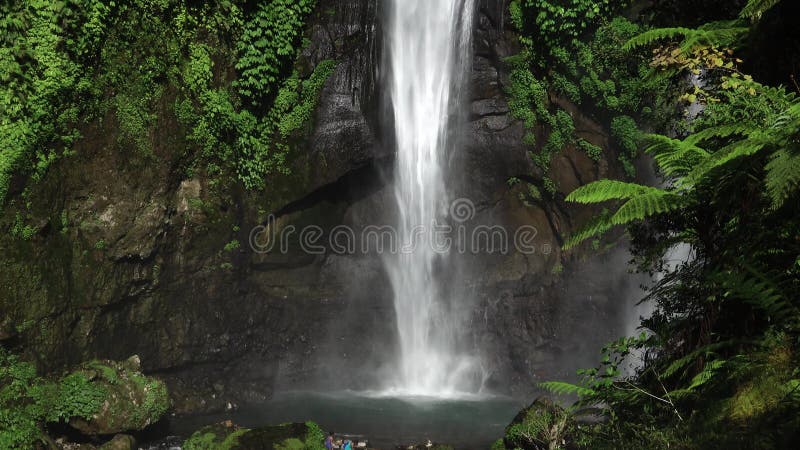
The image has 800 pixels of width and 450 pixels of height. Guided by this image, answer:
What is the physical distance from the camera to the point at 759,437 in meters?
2.82

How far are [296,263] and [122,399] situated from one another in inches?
248

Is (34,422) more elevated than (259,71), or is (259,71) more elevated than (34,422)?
(259,71)

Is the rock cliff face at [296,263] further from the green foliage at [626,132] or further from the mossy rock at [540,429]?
the mossy rock at [540,429]

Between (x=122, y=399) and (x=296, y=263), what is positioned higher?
(x=296, y=263)

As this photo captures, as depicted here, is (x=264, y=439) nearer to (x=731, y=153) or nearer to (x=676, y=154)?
(x=676, y=154)

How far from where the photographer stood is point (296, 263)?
1712 centimetres

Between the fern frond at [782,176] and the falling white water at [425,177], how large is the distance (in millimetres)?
15014

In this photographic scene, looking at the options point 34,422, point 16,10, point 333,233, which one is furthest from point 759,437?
point 333,233

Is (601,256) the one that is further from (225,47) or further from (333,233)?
(225,47)

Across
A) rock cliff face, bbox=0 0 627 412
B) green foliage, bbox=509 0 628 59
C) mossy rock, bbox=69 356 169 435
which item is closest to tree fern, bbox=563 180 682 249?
mossy rock, bbox=69 356 169 435

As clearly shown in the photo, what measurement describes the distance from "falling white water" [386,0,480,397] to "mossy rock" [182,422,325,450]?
22.5 feet

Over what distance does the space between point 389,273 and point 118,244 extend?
7.91 metres

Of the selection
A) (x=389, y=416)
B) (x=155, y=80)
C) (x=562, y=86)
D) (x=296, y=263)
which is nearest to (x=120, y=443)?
(x=389, y=416)

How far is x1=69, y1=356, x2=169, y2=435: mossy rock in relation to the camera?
449 inches
